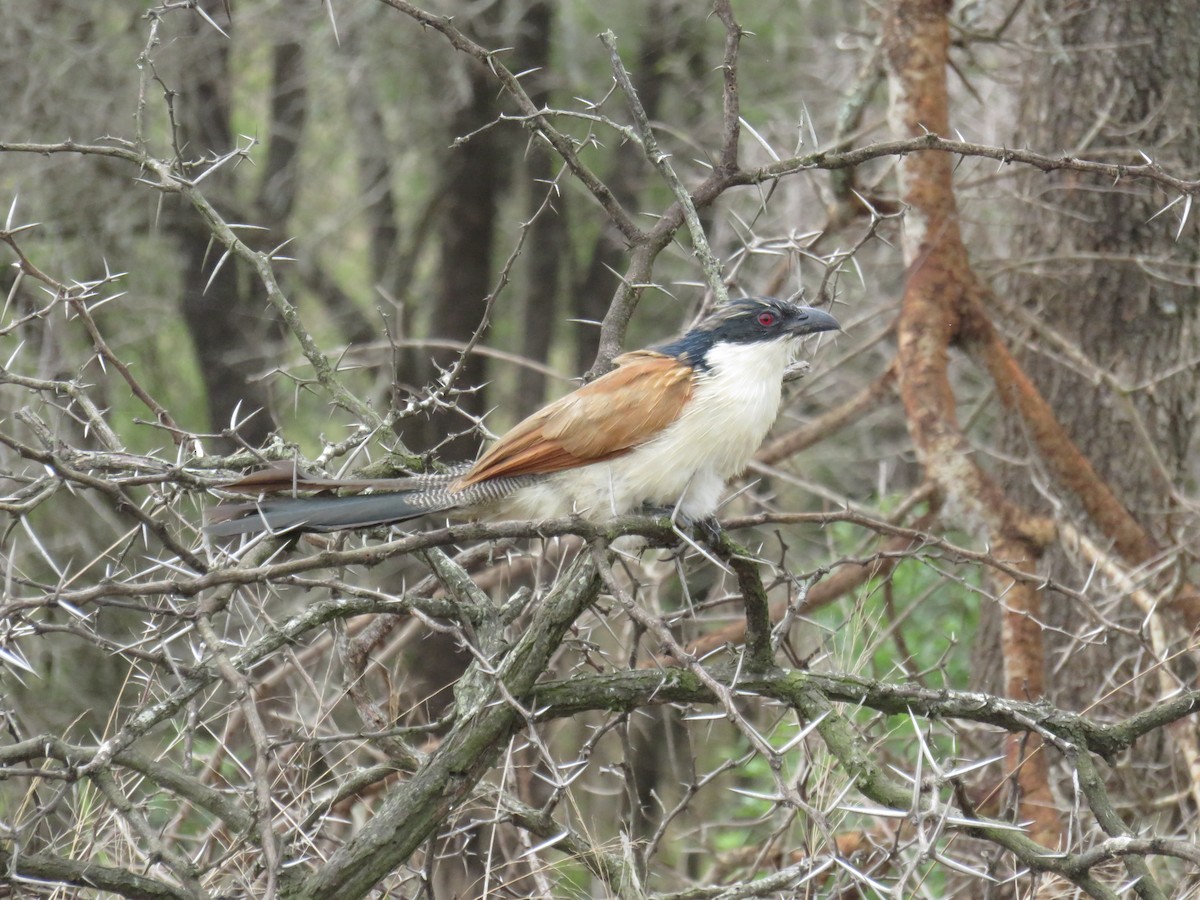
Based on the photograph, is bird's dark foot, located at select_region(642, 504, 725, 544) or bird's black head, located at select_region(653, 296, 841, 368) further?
bird's black head, located at select_region(653, 296, 841, 368)

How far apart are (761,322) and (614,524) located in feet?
3.57

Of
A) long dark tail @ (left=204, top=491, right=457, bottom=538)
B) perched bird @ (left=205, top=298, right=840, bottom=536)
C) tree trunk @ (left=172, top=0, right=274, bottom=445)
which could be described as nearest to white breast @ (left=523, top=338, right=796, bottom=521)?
perched bird @ (left=205, top=298, right=840, bottom=536)

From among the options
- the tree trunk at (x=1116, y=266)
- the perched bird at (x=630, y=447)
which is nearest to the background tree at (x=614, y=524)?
the tree trunk at (x=1116, y=266)

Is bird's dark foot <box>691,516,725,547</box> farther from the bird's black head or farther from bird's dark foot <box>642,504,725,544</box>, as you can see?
the bird's black head

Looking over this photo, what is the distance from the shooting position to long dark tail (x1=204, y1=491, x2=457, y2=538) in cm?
228

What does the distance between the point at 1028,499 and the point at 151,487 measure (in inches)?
139

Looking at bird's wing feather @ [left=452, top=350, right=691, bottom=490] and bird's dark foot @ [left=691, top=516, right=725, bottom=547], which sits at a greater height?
bird's wing feather @ [left=452, top=350, right=691, bottom=490]

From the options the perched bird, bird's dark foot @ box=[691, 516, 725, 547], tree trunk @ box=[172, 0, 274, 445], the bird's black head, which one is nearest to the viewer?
bird's dark foot @ box=[691, 516, 725, 547]

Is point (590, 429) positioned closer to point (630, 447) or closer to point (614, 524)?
point (630, 447)

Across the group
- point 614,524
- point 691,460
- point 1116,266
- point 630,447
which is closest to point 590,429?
point 630,447

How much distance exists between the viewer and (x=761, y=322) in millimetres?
3158

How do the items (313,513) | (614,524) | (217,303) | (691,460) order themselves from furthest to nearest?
(217,303) → (691,460) → (313,513) → (614,524)

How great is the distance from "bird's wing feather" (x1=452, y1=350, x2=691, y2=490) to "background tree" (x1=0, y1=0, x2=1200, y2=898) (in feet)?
0.38

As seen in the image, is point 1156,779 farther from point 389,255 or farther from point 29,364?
point 389,255
